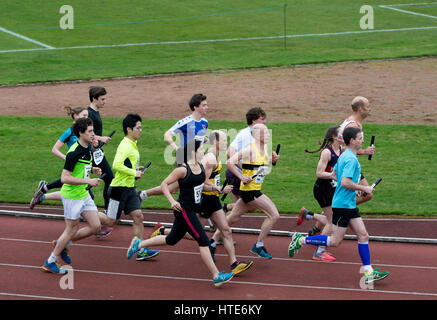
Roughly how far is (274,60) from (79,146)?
18.9 metres

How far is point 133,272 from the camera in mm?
10320

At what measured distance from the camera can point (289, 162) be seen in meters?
17.3

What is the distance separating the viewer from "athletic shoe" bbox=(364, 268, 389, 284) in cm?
958

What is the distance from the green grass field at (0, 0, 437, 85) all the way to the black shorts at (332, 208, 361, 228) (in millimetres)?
17570

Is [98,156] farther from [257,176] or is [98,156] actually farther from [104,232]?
[257,176]

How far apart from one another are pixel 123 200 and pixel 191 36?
82.2 feet

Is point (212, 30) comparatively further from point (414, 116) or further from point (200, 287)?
point (200, 287)

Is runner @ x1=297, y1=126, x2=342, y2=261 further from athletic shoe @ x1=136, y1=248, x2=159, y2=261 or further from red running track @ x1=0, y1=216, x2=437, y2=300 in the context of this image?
athletic shoe @ x1=136, y1=248, x2=159, y2=261

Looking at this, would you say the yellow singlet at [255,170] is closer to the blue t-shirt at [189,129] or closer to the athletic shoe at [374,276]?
the blue t-shirt at [189,129]

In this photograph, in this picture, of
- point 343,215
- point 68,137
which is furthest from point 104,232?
point 343,215

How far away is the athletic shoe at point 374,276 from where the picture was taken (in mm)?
9578

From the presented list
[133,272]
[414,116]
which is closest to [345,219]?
[133,272]

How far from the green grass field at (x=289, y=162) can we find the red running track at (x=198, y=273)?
2566mm

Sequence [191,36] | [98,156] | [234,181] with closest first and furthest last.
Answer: [234,181] → [98,156] → [191,36]
